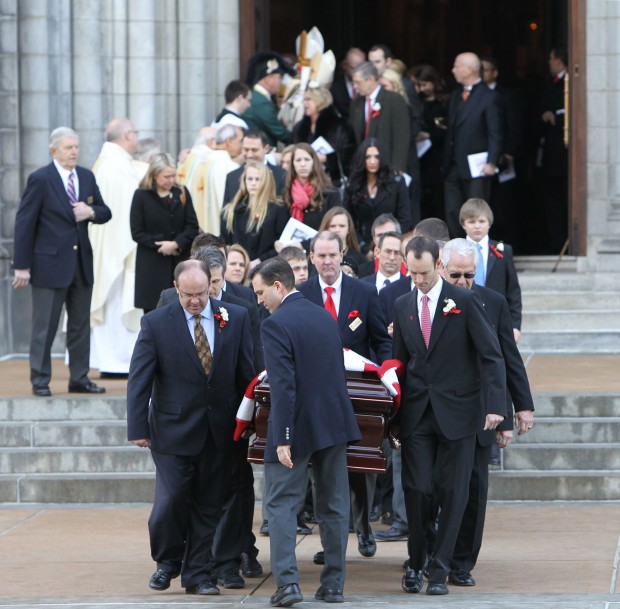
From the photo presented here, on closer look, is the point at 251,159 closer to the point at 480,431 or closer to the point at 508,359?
the point at 508,359

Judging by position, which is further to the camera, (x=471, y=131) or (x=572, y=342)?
(x=471, y=131)

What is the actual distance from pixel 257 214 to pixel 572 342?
11.3 ft

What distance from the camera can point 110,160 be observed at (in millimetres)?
14156

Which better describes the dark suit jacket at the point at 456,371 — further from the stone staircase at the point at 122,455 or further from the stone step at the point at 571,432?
the stone step at the point at 571,432

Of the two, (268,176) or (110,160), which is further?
(110,160)

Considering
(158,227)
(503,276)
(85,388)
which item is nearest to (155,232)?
(158,227)

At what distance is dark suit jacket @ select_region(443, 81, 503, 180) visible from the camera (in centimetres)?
1526

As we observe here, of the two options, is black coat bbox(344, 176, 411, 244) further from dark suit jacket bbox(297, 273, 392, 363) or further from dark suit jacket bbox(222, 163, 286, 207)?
dark suit jacket bbox(297, 273, 392, 363)

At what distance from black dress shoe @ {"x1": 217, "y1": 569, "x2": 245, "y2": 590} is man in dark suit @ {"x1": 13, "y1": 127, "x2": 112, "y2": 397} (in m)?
3.83

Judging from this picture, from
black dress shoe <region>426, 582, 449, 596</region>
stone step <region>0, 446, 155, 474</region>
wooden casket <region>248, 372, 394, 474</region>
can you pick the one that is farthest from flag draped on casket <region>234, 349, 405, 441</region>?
stone step <region>0, 446, 155, 474</region>

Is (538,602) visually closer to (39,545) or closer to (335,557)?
(335,557)

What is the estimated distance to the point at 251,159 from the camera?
1339 cm

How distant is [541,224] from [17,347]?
7036 millimetres

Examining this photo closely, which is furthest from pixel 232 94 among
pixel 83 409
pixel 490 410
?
pixel 490 410
